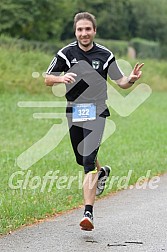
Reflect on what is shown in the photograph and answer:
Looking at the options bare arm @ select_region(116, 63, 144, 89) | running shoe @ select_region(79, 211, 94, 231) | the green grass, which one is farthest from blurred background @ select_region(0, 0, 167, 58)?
running shoe @ select_region(79, 211, 94, 231)

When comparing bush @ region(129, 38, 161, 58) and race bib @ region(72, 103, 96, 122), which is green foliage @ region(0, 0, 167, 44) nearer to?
bush @ region(129, 38, 161, 58)

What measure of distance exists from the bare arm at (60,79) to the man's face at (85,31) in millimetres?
446

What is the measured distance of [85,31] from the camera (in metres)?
7.36

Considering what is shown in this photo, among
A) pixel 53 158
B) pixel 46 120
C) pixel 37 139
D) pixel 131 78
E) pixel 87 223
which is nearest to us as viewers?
pixel 87 223

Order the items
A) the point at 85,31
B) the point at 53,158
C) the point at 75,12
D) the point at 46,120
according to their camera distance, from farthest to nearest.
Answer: the point at 75,12, the point at 46,120, the point at 53,158, the point at 85,31

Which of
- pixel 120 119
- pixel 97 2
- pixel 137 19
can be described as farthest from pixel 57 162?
pixel 137 19

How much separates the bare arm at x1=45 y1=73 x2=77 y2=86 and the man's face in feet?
1.46

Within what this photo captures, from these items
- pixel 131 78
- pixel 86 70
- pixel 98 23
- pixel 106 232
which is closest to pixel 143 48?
pixel 98 23

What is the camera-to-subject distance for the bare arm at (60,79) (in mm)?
7039

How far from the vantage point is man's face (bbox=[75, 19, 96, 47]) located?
7.36 meters

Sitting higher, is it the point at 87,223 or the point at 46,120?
the point at 87,223

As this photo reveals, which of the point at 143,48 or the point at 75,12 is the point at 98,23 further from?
the point at 75,12

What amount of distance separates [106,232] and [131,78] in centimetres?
158

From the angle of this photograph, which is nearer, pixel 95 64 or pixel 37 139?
pixel 95 64
